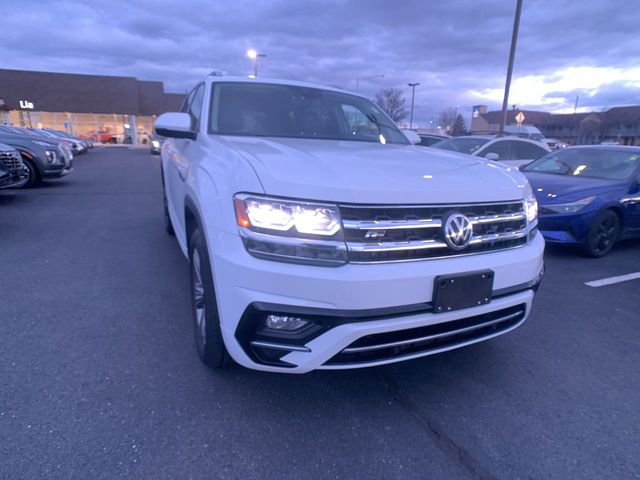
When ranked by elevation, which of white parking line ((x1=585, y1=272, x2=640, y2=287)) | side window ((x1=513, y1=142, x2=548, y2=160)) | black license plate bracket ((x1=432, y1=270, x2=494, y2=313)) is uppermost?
side window ((x1=513, y1=142, x2=548, y2=160))

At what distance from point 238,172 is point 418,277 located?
1.01m

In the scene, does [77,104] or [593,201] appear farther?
[77,104]

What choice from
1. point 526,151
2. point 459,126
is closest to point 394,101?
point 459,126

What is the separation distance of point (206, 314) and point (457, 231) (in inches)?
53.5

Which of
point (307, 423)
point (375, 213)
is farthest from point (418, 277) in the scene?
point (307, 423)

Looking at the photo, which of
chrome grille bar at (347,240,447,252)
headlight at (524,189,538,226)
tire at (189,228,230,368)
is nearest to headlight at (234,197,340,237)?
chrome grille bar at (347,240,447,252)

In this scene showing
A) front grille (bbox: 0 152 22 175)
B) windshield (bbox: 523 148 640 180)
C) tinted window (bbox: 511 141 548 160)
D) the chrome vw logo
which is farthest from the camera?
tinted window (bbox: 511 141 548 160)

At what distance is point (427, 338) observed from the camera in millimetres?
2041

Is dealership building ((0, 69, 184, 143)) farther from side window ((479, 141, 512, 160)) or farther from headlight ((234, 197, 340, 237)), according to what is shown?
headlight ((234, 197, 340, 237))

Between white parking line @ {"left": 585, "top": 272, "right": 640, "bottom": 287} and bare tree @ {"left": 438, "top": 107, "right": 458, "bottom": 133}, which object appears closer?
white parking line @ {"left": 585, "top": 272, "right": 640, "bottom": 287}

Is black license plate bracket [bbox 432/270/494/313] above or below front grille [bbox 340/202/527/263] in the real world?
below

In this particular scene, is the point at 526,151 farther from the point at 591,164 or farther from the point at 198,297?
the point at 198,297

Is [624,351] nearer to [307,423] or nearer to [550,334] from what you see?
[550,334]

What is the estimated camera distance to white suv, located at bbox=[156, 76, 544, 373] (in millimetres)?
1851
